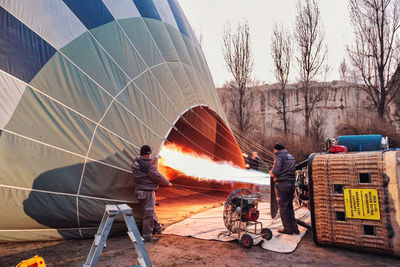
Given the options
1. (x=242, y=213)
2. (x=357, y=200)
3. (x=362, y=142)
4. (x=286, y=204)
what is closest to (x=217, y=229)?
(x=242, y=213)

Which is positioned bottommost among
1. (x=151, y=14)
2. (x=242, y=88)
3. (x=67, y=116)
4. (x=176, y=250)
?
(x=176, y=250)

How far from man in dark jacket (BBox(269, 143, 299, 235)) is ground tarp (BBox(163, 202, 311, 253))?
16 centimetres

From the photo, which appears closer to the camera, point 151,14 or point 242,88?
point 151,14

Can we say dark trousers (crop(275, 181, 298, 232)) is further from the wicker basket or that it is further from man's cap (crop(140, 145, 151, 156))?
man's cap (crop(140, 145, 151, 156))

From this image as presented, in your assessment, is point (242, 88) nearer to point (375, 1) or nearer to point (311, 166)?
point (375, 1)

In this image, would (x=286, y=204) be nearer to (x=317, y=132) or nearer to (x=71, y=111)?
(x=71, y=111)

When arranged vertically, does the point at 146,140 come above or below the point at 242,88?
below

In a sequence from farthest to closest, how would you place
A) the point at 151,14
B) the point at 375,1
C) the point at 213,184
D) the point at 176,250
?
the point at 375,1 → the point at 213,184 → the point at 151,14 → the point at 176,250

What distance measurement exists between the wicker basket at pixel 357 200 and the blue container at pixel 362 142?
35.6 inches

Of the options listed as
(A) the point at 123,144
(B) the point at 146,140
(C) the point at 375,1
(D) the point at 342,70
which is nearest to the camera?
(A) the point at 123,144

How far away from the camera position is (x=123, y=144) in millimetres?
3912

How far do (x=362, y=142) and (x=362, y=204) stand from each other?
1301mm

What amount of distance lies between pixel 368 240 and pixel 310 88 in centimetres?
1475

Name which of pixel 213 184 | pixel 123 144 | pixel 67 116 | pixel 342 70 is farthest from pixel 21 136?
pixel 342 70
